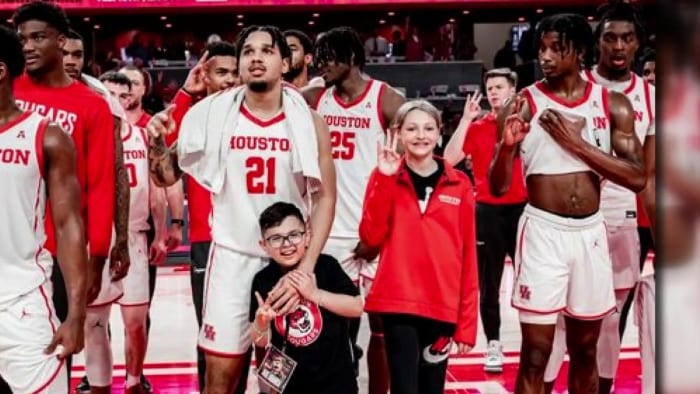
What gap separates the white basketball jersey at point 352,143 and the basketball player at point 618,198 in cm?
107

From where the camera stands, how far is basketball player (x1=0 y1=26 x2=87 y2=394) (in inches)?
101

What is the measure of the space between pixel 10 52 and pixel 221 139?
91 cm

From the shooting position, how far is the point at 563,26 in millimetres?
3670

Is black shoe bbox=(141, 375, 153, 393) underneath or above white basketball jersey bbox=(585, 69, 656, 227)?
underneath

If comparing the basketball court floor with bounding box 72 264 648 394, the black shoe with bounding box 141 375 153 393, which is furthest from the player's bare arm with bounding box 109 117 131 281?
the basketball court floor with bounding box 72 264 648 394

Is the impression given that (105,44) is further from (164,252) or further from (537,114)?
(537,114)

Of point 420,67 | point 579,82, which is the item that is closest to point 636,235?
point 579,82

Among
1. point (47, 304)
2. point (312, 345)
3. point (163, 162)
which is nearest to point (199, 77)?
point (163, 162)

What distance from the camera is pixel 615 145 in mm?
3766

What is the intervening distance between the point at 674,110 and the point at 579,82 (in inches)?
143

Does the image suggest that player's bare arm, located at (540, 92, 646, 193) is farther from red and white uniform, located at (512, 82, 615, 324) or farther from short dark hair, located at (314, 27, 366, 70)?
short dark hair, located at (314, 27, 366, 70)

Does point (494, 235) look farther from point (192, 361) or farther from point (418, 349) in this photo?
point (418, 349)

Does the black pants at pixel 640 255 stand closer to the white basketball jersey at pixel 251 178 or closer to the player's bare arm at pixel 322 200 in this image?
the player's bare arm at pixel 322 200

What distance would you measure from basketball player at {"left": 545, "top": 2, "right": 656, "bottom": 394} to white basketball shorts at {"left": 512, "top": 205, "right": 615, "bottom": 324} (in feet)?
2.07
